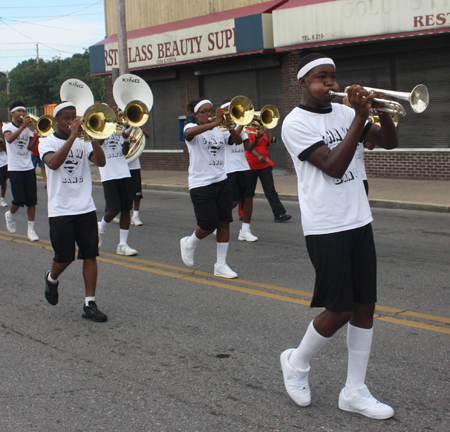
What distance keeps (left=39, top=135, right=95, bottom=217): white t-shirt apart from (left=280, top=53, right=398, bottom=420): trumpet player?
2.57 metres

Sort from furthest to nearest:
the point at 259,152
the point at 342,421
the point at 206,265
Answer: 1. the point at 259,152
2. the point at 206,265
3. the point at 342,421

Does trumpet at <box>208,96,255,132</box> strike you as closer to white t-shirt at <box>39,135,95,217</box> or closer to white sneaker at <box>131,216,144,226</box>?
white t-shirt at <box>39,135,95,217</box>

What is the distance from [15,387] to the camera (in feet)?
13.6

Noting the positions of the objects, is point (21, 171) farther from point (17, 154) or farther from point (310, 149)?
point (310, 149)

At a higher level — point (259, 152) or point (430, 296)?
point (259, 152)

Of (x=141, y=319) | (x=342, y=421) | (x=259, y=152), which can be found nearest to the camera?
(x=342, y=421)

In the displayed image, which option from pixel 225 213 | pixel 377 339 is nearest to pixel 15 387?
pixel 377 339

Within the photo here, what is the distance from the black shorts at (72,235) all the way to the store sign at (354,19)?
35.2 feet

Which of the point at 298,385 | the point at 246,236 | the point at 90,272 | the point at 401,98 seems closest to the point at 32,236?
the point at 246,236

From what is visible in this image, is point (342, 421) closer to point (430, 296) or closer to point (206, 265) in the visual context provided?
point (430, 296)

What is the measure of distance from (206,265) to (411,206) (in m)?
5.46

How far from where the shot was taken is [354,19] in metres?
14.8

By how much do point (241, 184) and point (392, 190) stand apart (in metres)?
5.43

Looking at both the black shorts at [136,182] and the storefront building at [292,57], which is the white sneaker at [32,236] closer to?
the black shorts at [136,182]
